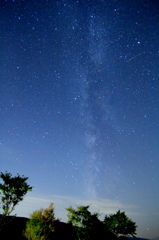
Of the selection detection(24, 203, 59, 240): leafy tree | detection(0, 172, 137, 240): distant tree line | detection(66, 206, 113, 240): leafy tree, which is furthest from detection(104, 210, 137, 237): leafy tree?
Result: detection(24, 203, 59, 240): leafy tree

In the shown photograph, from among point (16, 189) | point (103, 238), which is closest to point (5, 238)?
point (16, 189)

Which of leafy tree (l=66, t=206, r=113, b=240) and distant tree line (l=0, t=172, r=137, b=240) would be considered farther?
leafy tree (l=66, t=206, r=113, b=240)

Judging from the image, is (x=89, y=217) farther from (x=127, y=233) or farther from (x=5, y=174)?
(x=5, y=174)

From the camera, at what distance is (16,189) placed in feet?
57.0

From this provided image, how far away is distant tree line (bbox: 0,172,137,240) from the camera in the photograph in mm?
14781

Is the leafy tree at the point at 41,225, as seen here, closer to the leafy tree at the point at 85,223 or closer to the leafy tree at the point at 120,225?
the leafy tree at the point at 85,223

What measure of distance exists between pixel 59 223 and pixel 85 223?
27.5 feet

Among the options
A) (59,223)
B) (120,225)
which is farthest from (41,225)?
(120,225)

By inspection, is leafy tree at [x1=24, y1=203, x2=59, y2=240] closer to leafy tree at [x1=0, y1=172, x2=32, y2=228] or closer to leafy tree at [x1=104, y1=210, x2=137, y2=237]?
leafy tree at [x1=0, y1=172, x2=32, y2=228]

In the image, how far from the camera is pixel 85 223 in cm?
2330

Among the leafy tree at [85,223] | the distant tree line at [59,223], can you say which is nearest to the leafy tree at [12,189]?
the distant tree line at [59,223]

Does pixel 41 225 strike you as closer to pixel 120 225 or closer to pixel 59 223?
pixel 59 223

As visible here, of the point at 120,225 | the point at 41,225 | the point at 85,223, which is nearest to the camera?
the point at 41,225

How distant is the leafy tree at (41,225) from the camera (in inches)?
564
